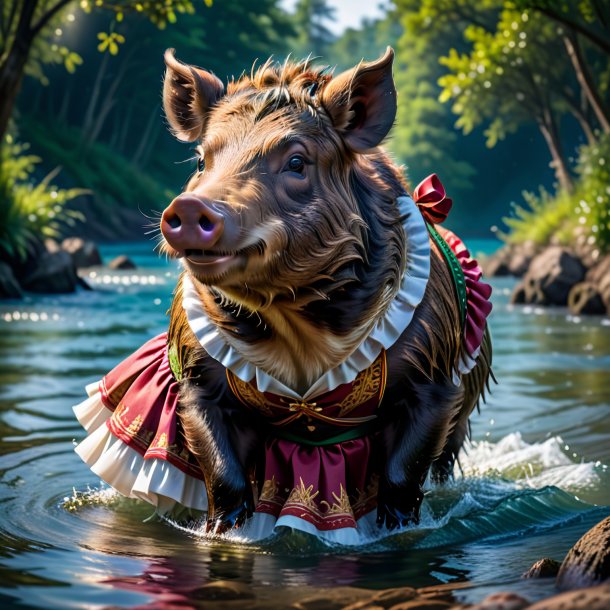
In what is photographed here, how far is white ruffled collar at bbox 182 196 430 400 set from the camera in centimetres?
439

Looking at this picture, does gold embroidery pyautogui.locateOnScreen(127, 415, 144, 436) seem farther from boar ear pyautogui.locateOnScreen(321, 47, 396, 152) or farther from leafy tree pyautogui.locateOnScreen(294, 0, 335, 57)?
leafy tree pyautogui.locateOnScreen(294, 0, 335, 57)

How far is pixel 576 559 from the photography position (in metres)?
3.49

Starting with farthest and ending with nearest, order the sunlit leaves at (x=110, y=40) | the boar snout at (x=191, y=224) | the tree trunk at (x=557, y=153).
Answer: the tree trunk at (x=557, y=153) < the sunlit leaves at (x=110, y=40) < the boar snout at (x=191, y=224)

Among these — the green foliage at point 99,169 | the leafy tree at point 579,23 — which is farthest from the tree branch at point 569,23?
the green foliage at point 99,169

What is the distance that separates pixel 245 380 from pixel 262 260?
61 cm

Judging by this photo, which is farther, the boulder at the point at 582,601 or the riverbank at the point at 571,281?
the riverbank at the point at 571,281

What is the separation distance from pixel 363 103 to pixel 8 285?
1337 centimetres

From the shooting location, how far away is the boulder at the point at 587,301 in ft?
50.9

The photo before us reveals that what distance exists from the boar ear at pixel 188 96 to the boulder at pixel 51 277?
13.9m

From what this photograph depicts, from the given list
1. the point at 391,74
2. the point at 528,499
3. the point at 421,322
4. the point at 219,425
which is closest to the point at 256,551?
the point at 219,425

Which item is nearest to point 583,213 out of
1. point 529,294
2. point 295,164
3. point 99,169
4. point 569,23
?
point 529,294

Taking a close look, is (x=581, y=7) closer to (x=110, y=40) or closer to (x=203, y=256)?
(x=110, y=40)

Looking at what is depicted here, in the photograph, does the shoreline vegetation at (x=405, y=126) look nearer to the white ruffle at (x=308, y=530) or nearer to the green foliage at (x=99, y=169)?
the green foliage at (x=99, y=169)

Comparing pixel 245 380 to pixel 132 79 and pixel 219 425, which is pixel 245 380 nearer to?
pixel 219 425
